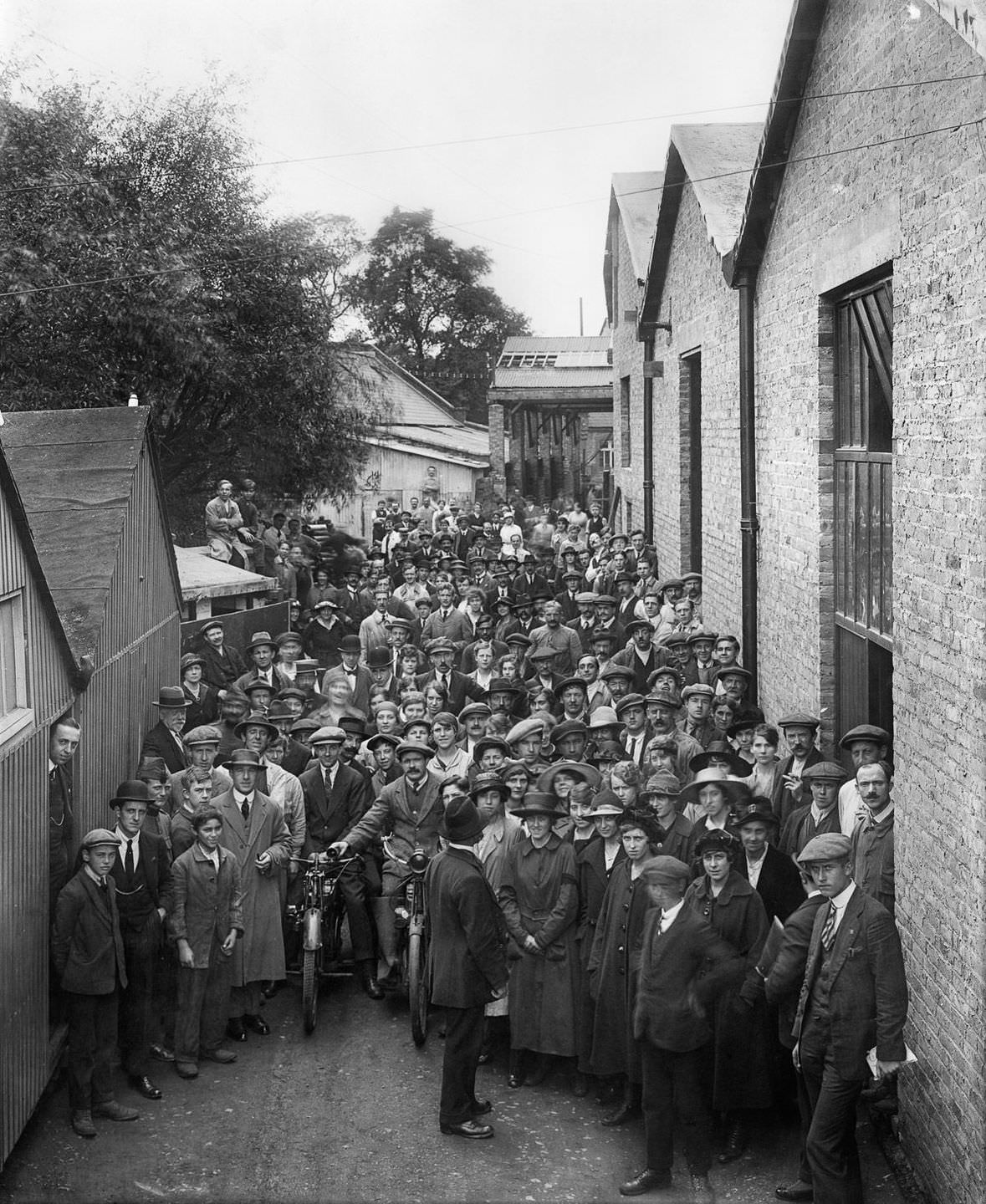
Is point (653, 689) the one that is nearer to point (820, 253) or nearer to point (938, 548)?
point (820, 253)

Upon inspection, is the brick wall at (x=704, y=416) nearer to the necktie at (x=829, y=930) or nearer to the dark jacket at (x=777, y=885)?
the dark jacket at (x=777, y=885)

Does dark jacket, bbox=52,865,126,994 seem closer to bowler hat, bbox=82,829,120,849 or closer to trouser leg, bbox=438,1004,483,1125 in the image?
bowler hat, bbox=82,829,120,849

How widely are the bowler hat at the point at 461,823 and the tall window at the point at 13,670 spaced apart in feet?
7.59

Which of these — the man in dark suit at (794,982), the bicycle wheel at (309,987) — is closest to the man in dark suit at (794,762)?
the man in dark suit at (794,982)

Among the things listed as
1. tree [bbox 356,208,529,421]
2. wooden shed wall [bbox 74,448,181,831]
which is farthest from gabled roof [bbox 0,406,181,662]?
tree [bbox 356,208,529,421]

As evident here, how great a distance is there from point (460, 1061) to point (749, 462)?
Answer: 637cm

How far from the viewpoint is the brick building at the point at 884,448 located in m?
5.95

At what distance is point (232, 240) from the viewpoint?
71.1ft

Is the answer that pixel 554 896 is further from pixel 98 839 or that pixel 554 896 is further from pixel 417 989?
pixel 98 839

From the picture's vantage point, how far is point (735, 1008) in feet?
22.4

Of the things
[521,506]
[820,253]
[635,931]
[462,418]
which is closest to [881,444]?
[820,253]

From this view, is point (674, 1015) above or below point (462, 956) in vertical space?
below

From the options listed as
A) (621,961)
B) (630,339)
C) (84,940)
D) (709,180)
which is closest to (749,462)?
(709,180)

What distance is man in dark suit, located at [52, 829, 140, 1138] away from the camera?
7184 mm
